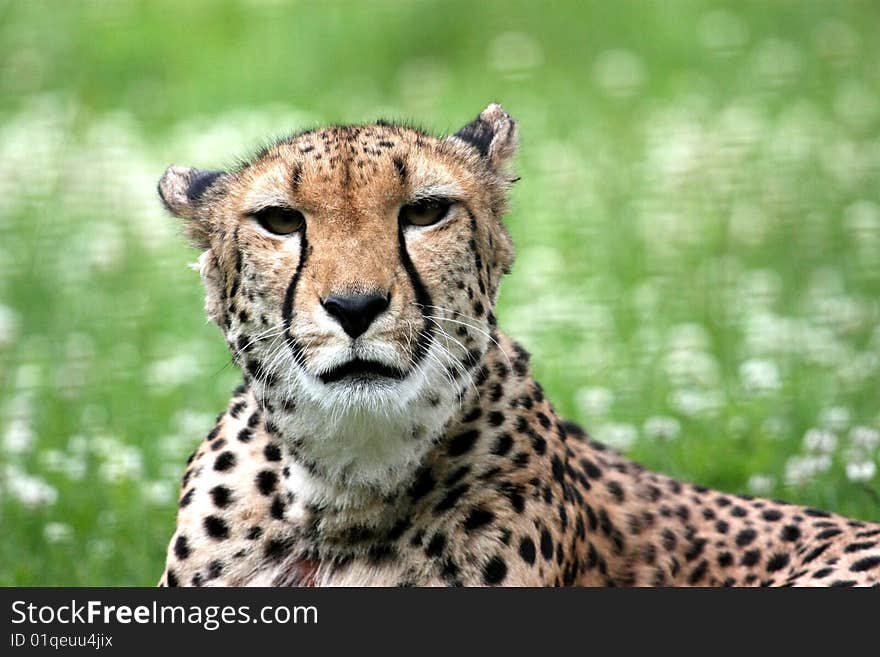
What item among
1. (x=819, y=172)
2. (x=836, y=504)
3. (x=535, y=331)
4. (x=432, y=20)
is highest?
(x=432, y=20)

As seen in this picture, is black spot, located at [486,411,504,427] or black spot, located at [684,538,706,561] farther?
black spot, located at [684,538,706,561]

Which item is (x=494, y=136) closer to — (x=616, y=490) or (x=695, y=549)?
(x=616, y=490)

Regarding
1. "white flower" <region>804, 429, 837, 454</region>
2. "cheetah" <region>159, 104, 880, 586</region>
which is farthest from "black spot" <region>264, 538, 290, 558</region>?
"white flower" <region>804, 429, 837, 454</region>

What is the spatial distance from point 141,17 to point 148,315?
343cm

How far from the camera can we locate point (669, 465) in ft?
15.6

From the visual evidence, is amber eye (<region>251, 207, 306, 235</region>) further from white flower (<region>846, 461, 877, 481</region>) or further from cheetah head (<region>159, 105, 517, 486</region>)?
white flower (<region>846, 461, 877, 481</region>)

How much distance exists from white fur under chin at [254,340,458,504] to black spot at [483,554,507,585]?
24cm

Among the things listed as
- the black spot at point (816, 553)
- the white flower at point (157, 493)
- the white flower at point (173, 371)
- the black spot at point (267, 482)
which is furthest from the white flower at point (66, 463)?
the black spot at point (816, 553)

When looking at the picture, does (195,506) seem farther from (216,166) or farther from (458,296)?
(216,166)

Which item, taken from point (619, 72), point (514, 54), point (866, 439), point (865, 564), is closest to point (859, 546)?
point (865, 564)

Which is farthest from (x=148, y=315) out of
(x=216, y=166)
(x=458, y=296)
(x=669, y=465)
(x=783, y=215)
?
(x=458, y=296)

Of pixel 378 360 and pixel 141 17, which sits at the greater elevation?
pixel 141 17

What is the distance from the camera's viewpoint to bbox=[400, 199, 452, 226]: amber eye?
3.14 m

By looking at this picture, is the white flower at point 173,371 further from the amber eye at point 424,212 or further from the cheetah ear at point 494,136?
the amber eye at point 424,212
